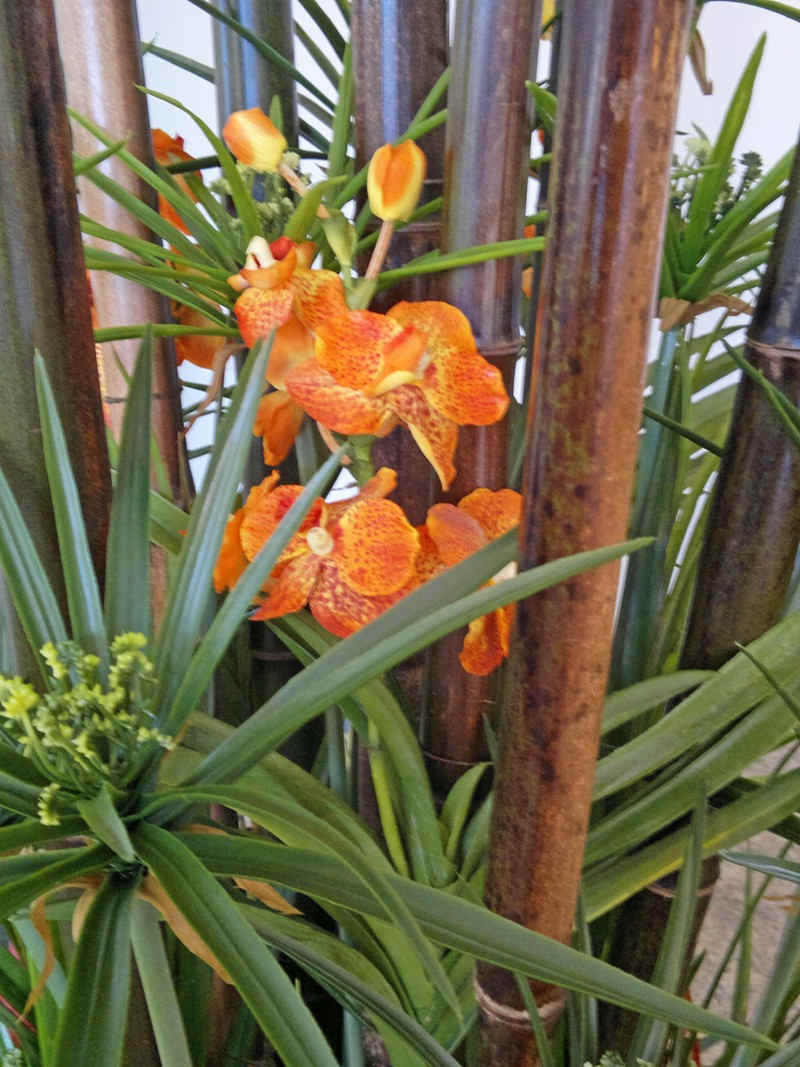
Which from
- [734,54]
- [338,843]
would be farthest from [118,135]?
[734,54]

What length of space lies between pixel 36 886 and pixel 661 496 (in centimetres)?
27

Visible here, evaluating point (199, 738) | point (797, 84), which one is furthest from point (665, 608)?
point (797, 84)

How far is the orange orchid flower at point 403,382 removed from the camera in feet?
0.83

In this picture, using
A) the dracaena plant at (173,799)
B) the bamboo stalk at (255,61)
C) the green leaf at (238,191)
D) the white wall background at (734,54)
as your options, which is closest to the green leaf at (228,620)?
the dracaena plant at (173,799)

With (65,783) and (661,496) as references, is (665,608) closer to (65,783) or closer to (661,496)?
Result: (661,496)

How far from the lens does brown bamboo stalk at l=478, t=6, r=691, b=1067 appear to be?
164 millimetres

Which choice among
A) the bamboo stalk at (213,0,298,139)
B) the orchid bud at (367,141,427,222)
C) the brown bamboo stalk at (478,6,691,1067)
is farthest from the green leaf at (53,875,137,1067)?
the bamboo stalk at (213,0,298,139)

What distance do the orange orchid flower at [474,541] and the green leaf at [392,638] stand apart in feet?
0.19

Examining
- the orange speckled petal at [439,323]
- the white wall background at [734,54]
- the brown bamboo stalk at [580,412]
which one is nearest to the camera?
the brown bamboo stalk at [580,412]

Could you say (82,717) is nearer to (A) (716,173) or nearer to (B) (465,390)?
(B) (465,390)

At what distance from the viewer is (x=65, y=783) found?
21 centimetres

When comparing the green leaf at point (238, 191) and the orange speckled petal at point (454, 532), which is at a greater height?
the green leaf at point (238, 191)

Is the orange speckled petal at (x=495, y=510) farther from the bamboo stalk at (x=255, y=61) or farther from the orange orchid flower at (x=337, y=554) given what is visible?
the bamboo stalk at (x=255, y=61)

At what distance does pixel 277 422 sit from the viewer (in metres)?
0.29
